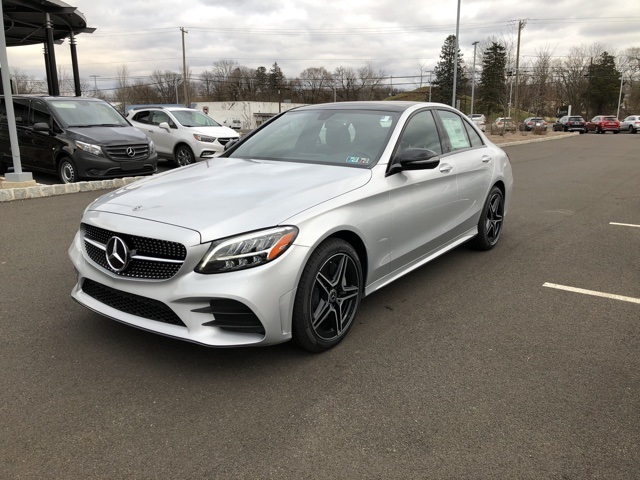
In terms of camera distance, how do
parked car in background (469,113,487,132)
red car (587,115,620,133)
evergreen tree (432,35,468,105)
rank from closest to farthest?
parked car in background (469,113,487,132)
red car (587,115,620,133)
evergreen tree (432,35,468,105)

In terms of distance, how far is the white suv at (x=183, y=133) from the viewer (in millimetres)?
12664

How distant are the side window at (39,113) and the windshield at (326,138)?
7.22m

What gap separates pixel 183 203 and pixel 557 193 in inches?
350

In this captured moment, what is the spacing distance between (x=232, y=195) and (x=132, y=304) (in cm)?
89

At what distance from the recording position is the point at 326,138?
13.7 feet

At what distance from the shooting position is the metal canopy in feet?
46.8

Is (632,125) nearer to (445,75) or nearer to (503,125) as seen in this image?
(503,125)

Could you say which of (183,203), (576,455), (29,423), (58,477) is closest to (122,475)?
(58,477)

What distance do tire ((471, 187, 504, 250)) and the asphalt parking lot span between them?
0.90 meters

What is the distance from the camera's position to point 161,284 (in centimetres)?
279

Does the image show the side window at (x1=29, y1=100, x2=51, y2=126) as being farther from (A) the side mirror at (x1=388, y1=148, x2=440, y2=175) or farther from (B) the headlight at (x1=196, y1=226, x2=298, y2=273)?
(B) the headlight at (x1=196, y1=226, x2=298, y2=273)

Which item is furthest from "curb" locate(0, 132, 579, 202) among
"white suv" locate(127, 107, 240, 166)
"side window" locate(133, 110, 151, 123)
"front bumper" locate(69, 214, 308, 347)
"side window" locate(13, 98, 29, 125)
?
"front bumper" locate(69, 214, 308, 347)

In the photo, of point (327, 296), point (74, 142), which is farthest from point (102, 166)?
point (327, 296)

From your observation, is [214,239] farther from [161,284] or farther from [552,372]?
[552,372]
